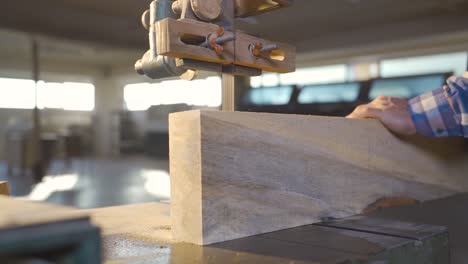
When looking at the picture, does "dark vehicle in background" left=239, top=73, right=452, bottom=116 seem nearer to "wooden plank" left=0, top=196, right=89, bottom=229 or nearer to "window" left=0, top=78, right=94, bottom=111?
"window" left=0, top=78, right=94, bottom=111

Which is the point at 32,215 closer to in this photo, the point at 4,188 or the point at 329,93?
the point at 4,188

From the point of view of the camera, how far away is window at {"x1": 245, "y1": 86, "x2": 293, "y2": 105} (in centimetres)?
151

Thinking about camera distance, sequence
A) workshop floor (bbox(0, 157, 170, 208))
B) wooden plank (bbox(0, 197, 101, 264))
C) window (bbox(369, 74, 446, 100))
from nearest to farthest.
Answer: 1. wooden plank (bbox(0, 197, 101, 264))
2. workshop floor (bbox(0, 157, 170, 208))
3. window (bbox(369, 74, 446, 100))

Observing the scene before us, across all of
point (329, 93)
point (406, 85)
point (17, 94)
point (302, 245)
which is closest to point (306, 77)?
point (329, 93)

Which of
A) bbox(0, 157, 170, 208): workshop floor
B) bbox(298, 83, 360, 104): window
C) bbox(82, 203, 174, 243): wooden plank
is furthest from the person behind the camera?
bbox(298, 83, 360, 104): window

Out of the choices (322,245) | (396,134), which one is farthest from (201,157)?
Result: (396,134)

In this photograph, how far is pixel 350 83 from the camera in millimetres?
1843

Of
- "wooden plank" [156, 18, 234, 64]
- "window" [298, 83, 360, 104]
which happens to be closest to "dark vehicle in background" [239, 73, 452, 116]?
"window" [298, 83, 360, 104]

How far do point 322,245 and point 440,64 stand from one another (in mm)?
1534

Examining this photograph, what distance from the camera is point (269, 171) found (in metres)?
0.63

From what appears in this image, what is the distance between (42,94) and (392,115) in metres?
1.16

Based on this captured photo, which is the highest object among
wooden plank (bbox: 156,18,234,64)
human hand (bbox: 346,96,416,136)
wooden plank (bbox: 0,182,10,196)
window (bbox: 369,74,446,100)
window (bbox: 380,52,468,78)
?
window (bbox: 380,52,468,78)

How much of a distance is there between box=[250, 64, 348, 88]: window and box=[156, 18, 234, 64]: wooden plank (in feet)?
2.82

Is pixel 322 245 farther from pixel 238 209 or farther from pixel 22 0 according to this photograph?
pixel 22 0
